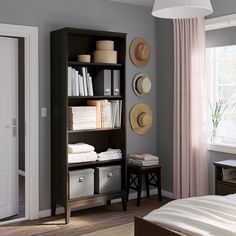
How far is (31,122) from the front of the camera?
14.9ft

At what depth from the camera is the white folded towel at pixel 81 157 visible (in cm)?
448

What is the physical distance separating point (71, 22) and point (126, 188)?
2.05m

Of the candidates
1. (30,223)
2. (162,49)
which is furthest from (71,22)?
(30,223)

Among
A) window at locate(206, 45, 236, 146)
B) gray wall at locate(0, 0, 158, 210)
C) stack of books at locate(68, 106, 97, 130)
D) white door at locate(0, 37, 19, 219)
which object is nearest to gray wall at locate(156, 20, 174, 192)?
gray wall at locate(0, 0, 158, 210)

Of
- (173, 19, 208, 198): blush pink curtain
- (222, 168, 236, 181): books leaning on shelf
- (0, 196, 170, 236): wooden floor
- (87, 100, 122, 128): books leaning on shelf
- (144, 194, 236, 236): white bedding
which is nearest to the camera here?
(144, 194, 236, 236): white bedding

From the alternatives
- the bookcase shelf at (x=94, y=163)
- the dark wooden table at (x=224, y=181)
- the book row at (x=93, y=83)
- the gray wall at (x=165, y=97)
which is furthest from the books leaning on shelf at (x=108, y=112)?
the dark wooden table at (x=224, y=181)

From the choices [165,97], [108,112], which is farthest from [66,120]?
[165,97]

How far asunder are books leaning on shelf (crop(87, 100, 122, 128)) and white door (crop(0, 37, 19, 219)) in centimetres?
89

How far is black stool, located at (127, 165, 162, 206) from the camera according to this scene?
196 inches

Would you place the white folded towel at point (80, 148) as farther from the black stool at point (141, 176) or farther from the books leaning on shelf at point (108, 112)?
the black stool at point (141, 176)

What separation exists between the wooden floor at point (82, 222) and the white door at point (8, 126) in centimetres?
38

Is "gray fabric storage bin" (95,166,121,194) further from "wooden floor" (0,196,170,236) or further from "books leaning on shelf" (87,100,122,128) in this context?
"books leaning on shelf" (87,100,122,128)

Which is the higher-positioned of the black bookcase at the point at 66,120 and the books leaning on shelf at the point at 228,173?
the black bookcase at the point at 66,120

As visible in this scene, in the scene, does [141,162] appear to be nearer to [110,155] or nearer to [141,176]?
[141,176]
